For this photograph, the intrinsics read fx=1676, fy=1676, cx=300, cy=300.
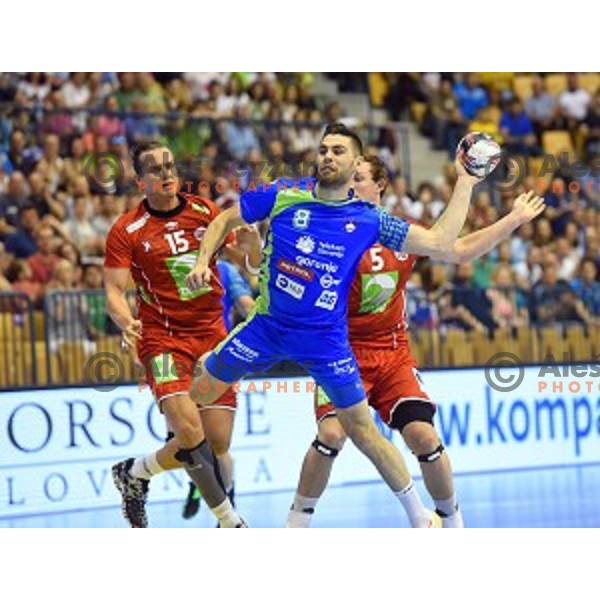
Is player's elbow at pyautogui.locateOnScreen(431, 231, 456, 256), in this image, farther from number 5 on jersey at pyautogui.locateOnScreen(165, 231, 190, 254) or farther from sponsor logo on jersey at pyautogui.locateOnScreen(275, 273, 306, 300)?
number 5 on jersey at pyautogui.locateOnScreen(165, 231, 190, 254)

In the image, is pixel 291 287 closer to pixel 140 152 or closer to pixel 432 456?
pixel 432 456

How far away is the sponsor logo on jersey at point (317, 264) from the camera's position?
9523 mm

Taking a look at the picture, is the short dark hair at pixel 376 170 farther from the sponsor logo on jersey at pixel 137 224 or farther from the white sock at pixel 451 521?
the white sock at pixel 451 521

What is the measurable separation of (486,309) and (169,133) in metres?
3.82

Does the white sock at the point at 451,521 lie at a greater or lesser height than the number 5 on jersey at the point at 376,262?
lesser

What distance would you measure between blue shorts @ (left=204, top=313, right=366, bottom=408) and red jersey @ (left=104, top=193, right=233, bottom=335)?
2.63 ft

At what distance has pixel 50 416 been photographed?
45.9ft

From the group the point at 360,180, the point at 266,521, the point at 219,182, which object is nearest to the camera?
the point at 360,180

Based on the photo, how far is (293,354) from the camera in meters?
9.64

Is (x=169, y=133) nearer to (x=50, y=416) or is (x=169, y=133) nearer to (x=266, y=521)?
(x=50, y=416)
